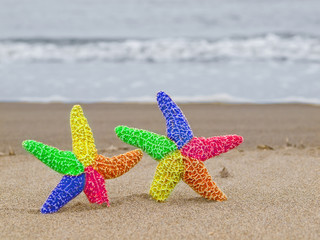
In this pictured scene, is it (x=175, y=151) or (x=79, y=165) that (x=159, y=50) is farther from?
(x=79, y=165)

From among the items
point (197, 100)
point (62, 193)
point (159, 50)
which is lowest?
point (197, 100)

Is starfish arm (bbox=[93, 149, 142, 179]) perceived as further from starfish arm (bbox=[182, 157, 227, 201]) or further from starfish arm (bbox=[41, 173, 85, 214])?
starfish arm (bbox=[182, 157, 227, 201])

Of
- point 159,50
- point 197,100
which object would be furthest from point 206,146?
point 159,50

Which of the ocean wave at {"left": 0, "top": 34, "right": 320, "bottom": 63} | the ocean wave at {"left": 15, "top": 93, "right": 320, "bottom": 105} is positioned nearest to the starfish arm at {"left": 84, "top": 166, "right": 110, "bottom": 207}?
the ocean wave at {"left": 15, "top": 93, "right": 320, "bottom": 105}

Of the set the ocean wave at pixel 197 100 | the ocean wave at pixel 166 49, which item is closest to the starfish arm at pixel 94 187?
the ocean wave at pixel 197 100

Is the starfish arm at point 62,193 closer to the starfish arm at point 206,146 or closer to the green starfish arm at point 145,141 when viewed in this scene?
the green starfish arm at point 145,141
